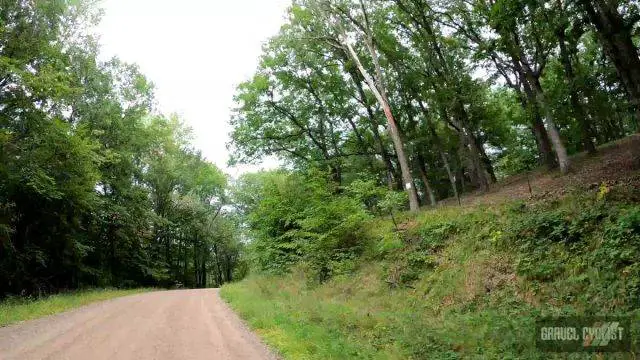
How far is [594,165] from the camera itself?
17672 millimetres

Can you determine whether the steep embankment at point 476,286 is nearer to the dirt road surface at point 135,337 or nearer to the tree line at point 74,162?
the dirt road surface at point 135,337

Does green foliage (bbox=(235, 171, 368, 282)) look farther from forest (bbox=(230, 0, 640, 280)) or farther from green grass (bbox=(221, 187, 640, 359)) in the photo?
green grass (bbox=(221, 187, 640, 359))

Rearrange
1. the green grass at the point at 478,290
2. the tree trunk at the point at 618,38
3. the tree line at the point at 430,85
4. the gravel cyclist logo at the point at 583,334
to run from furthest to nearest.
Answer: the tree line at the point at 430,85 → the tree trunk at the point at 618,38 → the green grass at the point at 478,290 → the gravel cyclist logo at the point at 583,334

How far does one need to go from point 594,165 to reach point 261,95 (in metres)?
19.8

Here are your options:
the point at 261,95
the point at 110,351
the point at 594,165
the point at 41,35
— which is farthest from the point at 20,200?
the point at 594,165

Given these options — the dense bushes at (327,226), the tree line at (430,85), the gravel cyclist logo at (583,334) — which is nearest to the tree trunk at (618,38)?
the tree line at (430,85)

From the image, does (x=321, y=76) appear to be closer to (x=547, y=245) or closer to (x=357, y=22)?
(x=357, y=22)

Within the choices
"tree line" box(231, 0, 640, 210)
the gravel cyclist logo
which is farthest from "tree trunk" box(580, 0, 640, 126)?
the gravel cyclist logo

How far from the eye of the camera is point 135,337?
9.29 metres

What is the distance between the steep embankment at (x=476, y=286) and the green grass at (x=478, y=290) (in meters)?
0.02

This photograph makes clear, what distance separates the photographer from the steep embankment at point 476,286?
6.54 m

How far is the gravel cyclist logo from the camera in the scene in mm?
5148

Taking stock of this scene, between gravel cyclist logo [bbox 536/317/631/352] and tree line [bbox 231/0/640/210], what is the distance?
8.01 metres

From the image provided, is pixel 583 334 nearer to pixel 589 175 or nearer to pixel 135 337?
pixel 135 337
